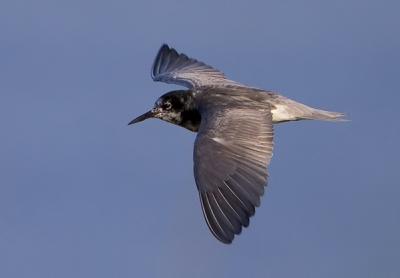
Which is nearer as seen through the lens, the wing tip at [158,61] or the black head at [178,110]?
the black head at [178,110]

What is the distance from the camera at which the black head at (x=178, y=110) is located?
1647 cm

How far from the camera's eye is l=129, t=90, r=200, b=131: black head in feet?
54.0

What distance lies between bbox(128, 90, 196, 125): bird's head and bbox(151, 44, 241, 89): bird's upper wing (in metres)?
0.77

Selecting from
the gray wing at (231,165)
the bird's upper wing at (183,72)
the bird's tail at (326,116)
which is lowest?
the gray wing at (231,165)

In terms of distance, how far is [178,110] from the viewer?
16641mm

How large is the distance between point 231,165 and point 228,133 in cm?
72

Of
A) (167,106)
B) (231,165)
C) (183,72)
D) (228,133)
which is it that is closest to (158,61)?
(183,72)

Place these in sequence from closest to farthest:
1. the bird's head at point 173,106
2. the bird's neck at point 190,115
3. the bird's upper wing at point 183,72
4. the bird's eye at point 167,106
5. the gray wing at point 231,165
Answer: the gray wing at point 231,165 → the bird's neck at point 190,115 → the bird's head at point 173,106 → the bird's eye at point 167,106 → the bird's upper wing at point 183,72

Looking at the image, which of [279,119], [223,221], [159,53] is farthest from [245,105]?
[159,53]

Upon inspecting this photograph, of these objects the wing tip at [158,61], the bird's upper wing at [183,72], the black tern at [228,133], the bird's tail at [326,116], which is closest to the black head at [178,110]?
the black tern at [228,133]

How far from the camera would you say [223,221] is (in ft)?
43.4

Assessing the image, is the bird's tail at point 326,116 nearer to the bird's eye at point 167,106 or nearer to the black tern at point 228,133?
the black tern at point 228,133

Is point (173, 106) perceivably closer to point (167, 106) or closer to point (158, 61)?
point (167, 106)

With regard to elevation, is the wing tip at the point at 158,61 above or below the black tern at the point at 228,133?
above
